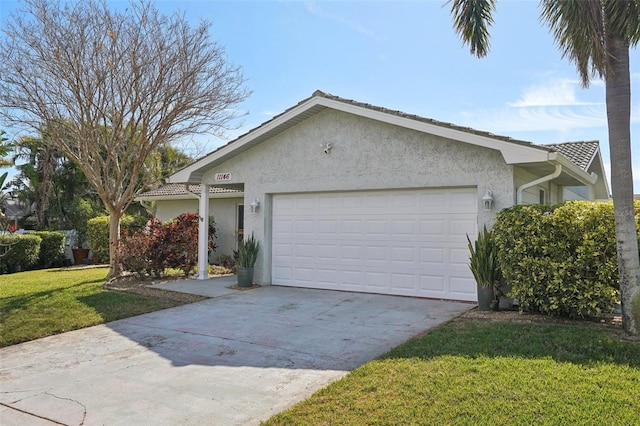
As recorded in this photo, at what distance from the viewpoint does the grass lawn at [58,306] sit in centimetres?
780

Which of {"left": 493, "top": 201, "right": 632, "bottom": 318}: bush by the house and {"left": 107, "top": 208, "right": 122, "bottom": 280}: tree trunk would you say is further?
{"left": 107, "top": 208, "right": 122, "bottom": 280}: tree trunk

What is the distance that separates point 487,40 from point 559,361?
5.69 m

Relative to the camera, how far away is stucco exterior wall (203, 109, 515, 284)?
30.5ft

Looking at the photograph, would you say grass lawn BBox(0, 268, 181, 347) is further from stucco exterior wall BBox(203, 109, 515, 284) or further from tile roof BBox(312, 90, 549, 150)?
A: tile roof BBox(312, 90, 549, 150)

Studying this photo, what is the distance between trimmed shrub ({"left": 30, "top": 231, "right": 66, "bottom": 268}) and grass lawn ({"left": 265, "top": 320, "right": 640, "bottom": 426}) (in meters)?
16.8

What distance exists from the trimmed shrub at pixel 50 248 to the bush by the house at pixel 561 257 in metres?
17.1

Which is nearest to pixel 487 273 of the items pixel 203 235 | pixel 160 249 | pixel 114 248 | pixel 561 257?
pixel 561 257

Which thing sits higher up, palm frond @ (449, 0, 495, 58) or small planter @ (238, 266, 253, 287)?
A: palm frond @ (449, 0, 495, 58)

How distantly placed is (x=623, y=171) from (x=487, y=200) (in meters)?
2.75

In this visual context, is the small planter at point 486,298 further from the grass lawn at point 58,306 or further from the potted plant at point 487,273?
the grass lawn at point 58,306

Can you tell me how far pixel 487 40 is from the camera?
8.30 m

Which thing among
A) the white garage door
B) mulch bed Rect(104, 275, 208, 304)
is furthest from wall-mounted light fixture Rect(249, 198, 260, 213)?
mulch bed Rect(104, 275, 208, 304)

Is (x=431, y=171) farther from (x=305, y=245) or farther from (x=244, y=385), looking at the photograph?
(x=244, y=385)

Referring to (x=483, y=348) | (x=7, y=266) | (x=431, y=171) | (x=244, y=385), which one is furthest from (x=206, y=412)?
(x=7, y=266)
